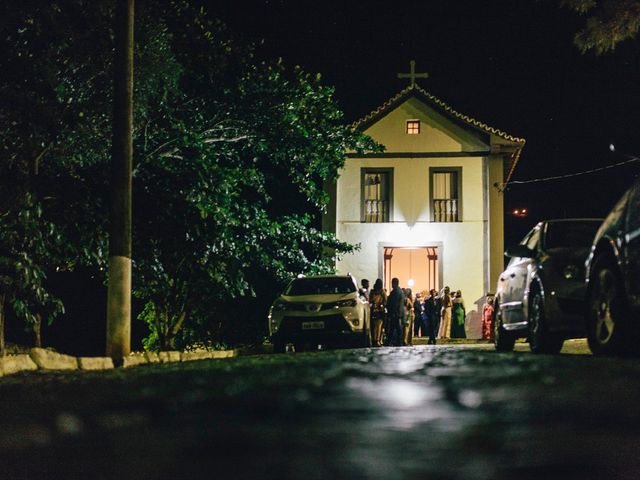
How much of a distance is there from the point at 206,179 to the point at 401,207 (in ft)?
57.9

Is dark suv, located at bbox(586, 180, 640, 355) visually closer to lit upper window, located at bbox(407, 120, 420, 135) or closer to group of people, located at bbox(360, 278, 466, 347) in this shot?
group of people, located at bbox(360, 278, 466, 347)

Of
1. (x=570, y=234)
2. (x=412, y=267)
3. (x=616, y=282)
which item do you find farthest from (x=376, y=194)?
(x=616, y=282)

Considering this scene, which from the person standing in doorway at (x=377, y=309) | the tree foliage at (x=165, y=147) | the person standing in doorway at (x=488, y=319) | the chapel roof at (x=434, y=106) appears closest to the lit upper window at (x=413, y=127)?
the chapel roof at (x=434, y=106)

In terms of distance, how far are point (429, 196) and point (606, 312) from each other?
78.7ft

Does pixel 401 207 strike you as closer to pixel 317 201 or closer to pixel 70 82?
pixel 317 201

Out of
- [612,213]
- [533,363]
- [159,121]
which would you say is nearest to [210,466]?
[533,363]

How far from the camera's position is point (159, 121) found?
17.1 meters

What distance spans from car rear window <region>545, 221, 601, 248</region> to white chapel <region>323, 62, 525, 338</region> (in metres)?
20.8

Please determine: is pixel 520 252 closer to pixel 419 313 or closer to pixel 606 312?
pixel 606 312

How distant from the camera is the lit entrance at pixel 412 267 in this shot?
3312 centimetres

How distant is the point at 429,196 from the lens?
32688mm

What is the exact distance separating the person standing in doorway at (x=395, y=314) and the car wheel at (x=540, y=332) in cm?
978

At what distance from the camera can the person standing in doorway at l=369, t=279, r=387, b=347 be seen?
22.0 m

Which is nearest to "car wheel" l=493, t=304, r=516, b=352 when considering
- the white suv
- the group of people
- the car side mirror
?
the car side mirror
